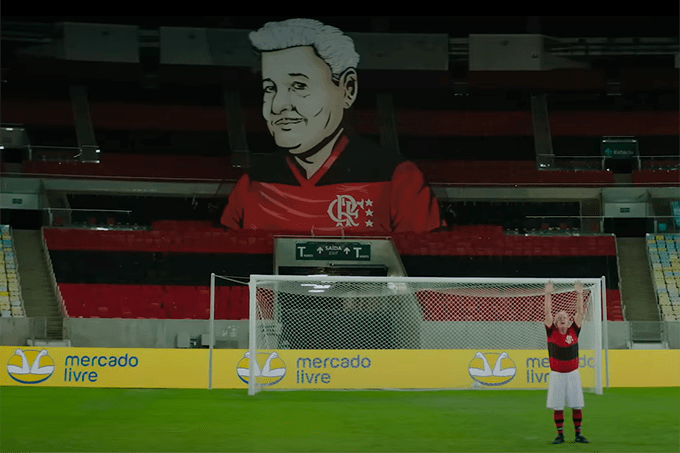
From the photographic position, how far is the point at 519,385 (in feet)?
61.7

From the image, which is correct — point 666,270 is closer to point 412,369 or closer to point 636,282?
point 636,282

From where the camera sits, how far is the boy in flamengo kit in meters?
9.77

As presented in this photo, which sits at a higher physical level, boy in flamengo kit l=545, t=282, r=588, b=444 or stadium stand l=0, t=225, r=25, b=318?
stadium stand l=0, t=225, r=25, b=318

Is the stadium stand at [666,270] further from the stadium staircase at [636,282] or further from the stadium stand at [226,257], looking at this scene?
the stadium stand at [226,257]

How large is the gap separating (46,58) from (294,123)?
9.20 m

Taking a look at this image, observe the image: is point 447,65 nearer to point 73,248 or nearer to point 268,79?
point 268,79

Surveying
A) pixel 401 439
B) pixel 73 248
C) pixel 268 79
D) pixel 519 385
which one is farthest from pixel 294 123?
pixel 401 439

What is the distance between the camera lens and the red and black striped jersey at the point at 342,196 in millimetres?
28234

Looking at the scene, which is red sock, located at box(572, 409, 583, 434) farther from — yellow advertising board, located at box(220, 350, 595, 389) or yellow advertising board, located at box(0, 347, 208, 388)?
yellow advertising board, located at box(0, 347, 208, 388)

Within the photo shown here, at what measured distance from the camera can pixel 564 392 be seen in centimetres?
981

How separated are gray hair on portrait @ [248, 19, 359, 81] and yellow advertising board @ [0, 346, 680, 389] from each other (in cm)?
1293

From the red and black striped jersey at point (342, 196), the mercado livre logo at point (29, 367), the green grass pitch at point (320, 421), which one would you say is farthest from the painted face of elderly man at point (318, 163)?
the green grass pitch at point (320, 421)

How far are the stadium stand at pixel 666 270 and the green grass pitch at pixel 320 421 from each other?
849 cm

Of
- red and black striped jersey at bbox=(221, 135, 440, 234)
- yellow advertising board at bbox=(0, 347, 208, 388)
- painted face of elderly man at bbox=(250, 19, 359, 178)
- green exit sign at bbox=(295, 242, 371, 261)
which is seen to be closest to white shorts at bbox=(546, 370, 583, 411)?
yellow advertising board at bbox=(0, 347, 208, 388)
